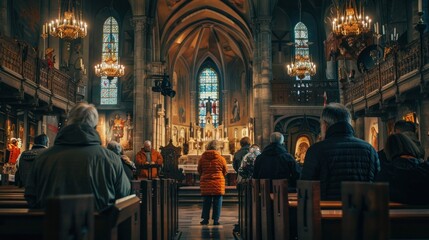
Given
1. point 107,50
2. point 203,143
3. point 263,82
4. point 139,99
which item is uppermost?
point 107,50

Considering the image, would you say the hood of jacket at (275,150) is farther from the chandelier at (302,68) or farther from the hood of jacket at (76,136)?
the chandelier at (302,68)

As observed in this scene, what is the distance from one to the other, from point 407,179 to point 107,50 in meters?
30.1

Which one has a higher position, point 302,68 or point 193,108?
point 193,108

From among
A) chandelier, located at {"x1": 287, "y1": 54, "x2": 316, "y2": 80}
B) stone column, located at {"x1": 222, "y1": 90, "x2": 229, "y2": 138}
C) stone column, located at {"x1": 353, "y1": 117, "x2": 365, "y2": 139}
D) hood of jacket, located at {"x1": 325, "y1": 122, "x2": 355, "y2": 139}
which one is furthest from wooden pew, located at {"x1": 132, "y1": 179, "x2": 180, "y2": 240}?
stone column, located at {"x1": 222, "y1": 90, "x2": 229, "y2": 138}

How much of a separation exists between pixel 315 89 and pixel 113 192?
2333 cm

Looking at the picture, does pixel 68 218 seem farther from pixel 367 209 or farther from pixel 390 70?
pixel 390 70

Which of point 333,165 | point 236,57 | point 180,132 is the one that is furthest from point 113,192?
point 236,57

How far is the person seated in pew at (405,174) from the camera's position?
4.18 m

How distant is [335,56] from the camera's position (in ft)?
67.1

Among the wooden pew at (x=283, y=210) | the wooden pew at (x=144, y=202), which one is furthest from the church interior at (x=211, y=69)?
the wooden pew at (x=283, y=210)

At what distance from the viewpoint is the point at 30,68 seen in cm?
1703

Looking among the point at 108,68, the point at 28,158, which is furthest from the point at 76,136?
the point at 108,68

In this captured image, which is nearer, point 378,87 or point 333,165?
point 333,165

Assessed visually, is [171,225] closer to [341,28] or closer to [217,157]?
[217,157]
